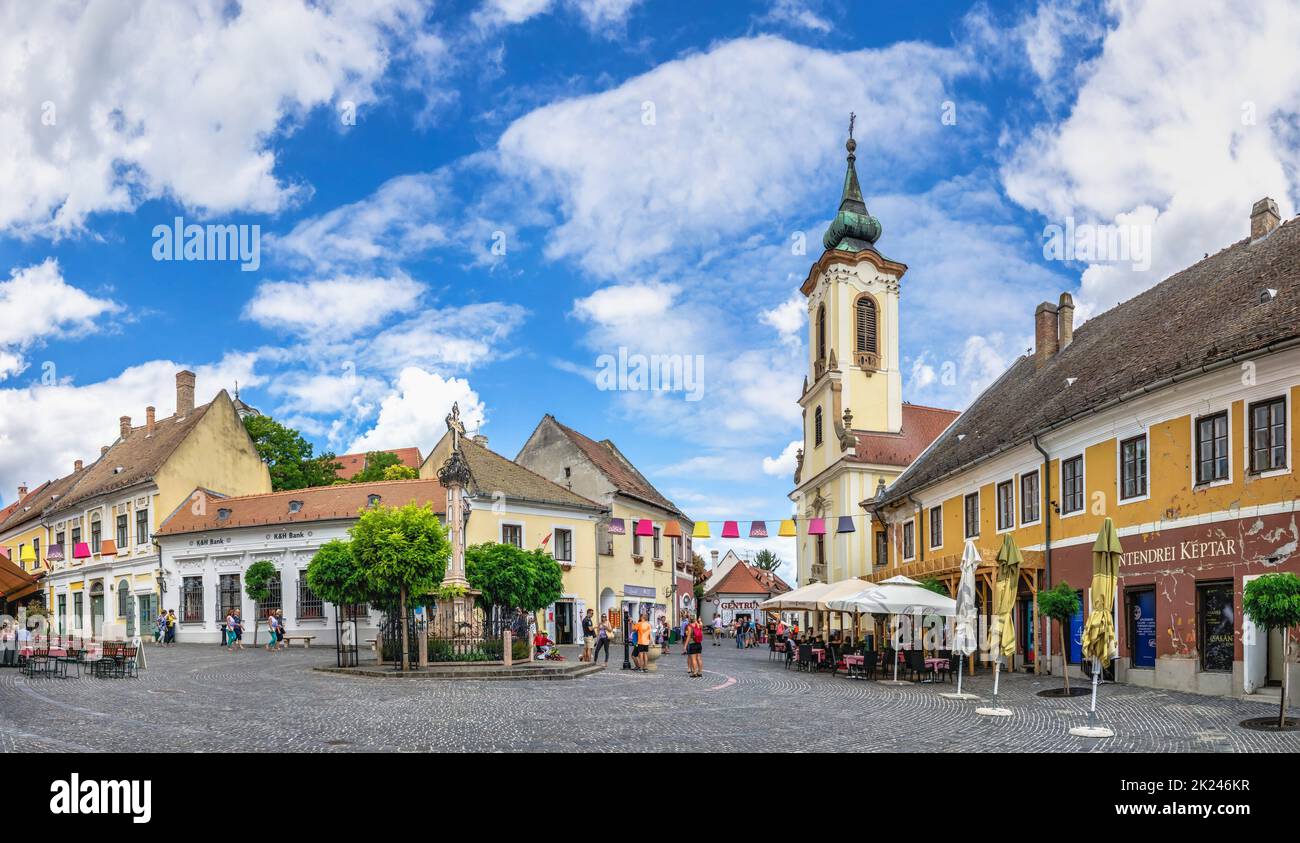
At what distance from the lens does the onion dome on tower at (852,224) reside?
53719mm

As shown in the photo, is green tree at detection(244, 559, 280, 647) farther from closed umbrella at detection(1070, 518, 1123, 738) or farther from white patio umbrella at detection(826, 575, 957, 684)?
closed umbrella at detection(1070, 518, 1123, 738)

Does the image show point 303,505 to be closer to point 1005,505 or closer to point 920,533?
point 920,533

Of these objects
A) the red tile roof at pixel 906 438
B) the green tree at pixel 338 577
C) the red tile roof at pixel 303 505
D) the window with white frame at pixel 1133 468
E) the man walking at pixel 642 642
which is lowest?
the man walking at pixel 642 642

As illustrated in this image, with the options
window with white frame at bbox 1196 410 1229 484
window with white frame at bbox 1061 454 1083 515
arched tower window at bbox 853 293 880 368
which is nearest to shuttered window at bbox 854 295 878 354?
arched tower window at bbox 853 293 880 368

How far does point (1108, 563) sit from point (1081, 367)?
44.0 ft

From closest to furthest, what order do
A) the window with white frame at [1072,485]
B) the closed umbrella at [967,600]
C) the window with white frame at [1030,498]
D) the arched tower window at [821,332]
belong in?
the closed umbrella at [967,600] < the window with white frame at [1072,485] < the window with white frame at [1030,498] < the arched tower window at [821,332]

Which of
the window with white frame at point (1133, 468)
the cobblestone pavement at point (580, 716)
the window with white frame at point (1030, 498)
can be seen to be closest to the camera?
the cobblestone pavement at point (580, 716)

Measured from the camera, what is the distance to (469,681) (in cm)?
2175

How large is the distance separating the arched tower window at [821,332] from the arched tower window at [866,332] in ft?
6.51

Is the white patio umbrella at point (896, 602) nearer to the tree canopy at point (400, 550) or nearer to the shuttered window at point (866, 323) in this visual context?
the tree canopy at point (400, 550)

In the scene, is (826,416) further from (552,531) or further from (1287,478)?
(1287,478)

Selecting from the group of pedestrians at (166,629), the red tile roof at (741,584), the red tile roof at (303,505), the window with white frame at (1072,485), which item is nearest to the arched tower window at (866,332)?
→ the red tile roof at (303,505)

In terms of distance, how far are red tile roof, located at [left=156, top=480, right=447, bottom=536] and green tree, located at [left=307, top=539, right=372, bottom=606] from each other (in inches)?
407
